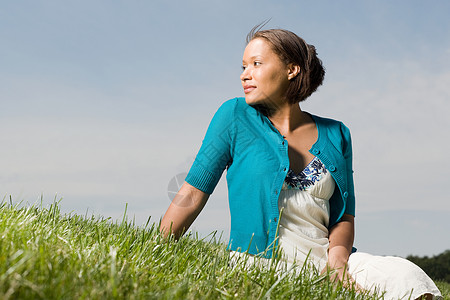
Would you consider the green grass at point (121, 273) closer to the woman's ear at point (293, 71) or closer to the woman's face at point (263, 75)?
the woman's face at point (263, 75)

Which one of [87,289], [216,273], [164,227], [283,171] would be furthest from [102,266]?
[283,171]

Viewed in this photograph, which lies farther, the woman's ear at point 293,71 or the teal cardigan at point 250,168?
the woman's ear at point 293,71

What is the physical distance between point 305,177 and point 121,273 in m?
1.56

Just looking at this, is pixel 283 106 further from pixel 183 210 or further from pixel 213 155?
pixel 183 210

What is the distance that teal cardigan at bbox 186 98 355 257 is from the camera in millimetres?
2871

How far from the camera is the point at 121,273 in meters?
1.80

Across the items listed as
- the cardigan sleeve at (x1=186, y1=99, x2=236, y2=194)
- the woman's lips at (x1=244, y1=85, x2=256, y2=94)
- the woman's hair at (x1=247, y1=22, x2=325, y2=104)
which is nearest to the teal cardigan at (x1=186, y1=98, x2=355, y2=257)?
the cardigan sleeve at (x1=186, y1=99, x2=236, y2=194)

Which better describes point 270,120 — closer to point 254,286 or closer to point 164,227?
point 164,227

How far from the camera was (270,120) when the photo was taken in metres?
3.23

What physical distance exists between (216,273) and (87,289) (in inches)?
32.2

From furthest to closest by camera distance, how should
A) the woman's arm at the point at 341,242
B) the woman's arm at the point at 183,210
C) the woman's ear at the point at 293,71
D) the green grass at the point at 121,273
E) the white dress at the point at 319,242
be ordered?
the woman's ear at the point at 293,71, the woman's arm at the point at 341,242, the woman's arm at the point at 183,210, the white dress at the point at 319,242, the green grass at the point at 121,273

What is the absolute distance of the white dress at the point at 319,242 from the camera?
2715 millimetres

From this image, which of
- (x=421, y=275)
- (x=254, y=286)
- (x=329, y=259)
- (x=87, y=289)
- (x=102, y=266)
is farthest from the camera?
(x=329, y=259)

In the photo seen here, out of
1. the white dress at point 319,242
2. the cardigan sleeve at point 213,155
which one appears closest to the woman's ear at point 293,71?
the cardigan sleeve at point 213,155
